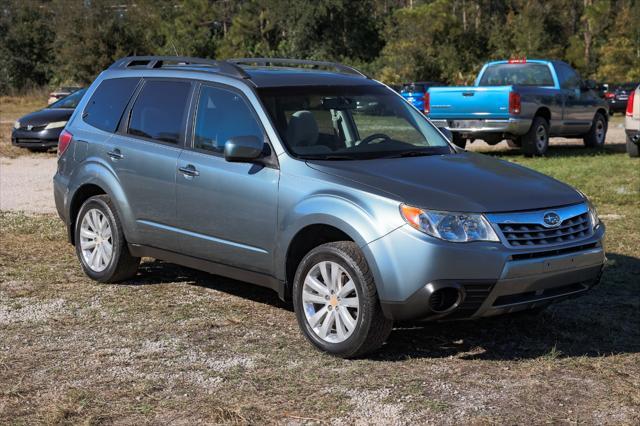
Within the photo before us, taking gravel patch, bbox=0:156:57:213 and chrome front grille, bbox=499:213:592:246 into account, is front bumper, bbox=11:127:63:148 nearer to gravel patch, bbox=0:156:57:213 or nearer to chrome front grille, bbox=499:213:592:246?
gravel patch, bbox=0:156:57:213

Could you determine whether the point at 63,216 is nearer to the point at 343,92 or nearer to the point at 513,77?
the point at 343,92

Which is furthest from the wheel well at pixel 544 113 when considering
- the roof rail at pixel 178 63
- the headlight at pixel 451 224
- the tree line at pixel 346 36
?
the tree line at pixel 346 36

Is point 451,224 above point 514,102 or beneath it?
above

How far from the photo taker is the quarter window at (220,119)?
6562 millimetres

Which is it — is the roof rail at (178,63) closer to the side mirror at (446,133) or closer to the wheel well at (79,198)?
the wheel well at (79,198)

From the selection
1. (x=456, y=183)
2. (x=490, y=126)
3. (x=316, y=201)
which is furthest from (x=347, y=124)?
(x=490, y=126)

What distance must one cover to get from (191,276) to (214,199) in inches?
71.1

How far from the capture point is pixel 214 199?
6.55 meters

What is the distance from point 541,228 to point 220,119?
239 centimetres

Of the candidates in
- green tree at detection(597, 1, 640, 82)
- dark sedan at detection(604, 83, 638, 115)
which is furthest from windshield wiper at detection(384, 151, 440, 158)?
green tree at detection(597, 1, 640, 82)

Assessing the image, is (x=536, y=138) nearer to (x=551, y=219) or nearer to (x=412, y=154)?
(x=412, y=154)

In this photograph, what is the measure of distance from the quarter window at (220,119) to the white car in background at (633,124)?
40.6 feet

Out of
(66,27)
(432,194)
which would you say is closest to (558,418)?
(432,194)

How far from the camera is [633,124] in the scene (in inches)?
696
